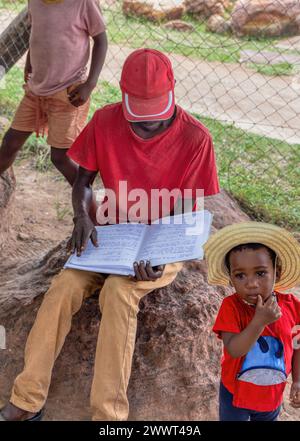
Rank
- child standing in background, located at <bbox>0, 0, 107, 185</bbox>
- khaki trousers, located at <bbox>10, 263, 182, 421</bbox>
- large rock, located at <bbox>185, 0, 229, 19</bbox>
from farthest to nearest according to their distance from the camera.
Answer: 1. large rock, located at <bbox>185, 0, 229, 19</bbox>
2. child standing in background, located at <bbox>0, 0, 107, 185</bbox>
3. khaki trousers, located at <bbox>10, 263, 182, 421</bbox>

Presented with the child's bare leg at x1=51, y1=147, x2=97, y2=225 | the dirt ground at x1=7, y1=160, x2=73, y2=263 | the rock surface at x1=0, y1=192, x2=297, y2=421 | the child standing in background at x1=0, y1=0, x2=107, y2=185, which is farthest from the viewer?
the dirt ground at x1=7, y1=160, x2=73, y2=263

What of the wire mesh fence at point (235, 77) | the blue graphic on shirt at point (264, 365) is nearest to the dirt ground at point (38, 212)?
the wire mesh fence at point (235, 77)

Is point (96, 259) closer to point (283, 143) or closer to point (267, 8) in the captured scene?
point (283, 143)

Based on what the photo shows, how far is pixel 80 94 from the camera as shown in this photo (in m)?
3.41

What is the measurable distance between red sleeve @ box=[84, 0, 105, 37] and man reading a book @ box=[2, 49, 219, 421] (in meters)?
0.79

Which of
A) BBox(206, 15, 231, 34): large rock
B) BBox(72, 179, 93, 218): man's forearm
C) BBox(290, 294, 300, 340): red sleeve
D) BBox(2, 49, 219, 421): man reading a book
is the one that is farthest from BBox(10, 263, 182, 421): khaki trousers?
BBox(206, 15, 231, 34): large rock

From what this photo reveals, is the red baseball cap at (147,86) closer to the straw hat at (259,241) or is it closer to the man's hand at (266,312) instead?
the straw hat at (259,241)

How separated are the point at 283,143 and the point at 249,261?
3.60 metres

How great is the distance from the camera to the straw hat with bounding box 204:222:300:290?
212 cm

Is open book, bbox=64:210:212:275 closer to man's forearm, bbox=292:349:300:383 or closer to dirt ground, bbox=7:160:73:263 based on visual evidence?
man's forearm, bbox=292:349:300:383

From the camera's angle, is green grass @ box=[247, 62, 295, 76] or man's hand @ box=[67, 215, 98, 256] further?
green grass @ box=[247, 62, 295, 76]

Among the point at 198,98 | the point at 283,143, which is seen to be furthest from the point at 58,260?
the point at 198,98

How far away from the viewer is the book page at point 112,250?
8.17 ft

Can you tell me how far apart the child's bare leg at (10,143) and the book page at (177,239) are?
1.28 meters
